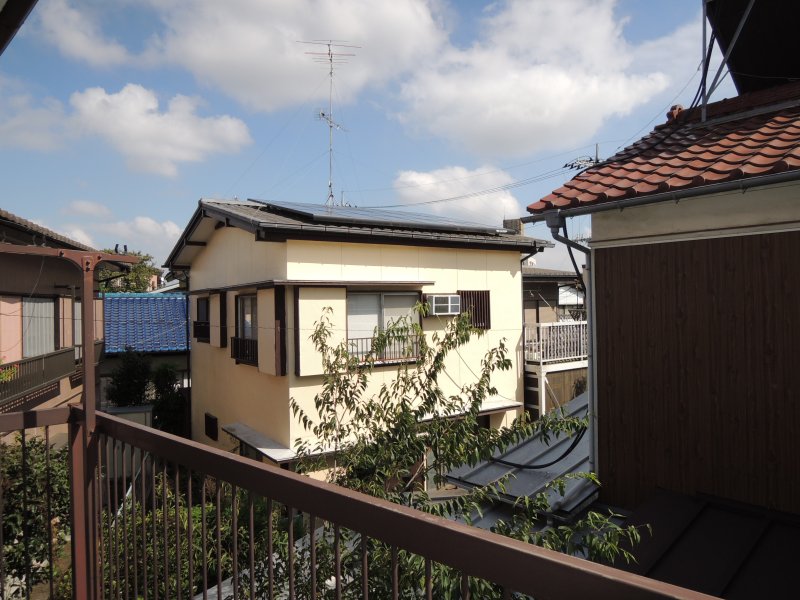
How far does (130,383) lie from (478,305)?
1026 cm

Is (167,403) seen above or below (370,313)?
below

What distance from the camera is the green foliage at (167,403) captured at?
1520cm

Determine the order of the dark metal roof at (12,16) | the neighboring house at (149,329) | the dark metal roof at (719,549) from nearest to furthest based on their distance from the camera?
the dark metal roof at (12,16) → the dark metal roof at (719,549) → the neighboring house at (149,329)

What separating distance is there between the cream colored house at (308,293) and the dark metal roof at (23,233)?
10.1 feet

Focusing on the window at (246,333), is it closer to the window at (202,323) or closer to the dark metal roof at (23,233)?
the window at (202,323)

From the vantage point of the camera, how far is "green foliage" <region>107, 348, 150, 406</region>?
48.7 ft

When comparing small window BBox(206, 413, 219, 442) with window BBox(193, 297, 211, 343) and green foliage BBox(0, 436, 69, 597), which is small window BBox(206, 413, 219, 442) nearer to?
window BBox(193, 297, 211, 343)

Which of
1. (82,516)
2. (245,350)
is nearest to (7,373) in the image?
(245,350)

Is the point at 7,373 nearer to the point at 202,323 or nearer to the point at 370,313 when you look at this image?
the point at 202,323

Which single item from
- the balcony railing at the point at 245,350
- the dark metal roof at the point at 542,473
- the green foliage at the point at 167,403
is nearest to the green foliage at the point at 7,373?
the balcony railing at the point at 245,350

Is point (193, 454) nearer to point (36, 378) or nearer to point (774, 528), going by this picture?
point (774, 528)

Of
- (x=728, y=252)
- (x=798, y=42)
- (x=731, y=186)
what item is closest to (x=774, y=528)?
(x=728, y=252)

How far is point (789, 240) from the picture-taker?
3.37m

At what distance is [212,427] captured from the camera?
44.7ft
